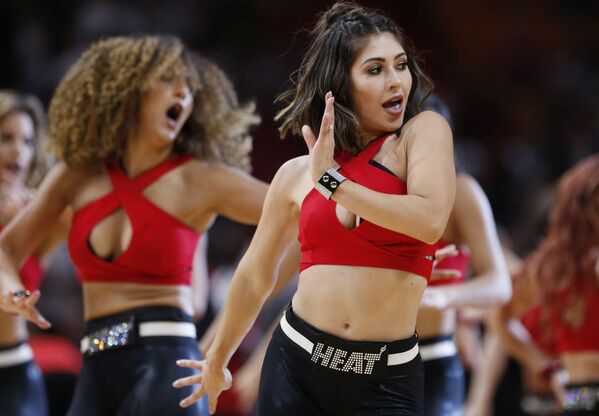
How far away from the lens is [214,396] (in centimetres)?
370

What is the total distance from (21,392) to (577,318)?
8.74ft

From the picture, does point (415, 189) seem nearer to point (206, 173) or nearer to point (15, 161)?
point (206, 173)

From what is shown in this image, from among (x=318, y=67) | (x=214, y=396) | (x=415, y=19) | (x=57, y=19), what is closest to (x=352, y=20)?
(x=318, y=67)

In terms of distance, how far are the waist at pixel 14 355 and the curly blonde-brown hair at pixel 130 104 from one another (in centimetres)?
95

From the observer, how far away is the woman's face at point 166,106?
430cm

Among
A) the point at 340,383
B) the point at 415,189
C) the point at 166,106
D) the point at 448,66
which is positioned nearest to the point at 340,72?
the point at 415,189

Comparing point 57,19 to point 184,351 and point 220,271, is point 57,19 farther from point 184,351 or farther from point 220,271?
point 184,351

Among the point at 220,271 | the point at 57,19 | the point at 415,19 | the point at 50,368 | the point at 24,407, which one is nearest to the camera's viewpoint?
the point at 24,407

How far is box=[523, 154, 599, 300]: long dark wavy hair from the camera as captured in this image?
17.1ft

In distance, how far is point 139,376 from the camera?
3914 millimetres

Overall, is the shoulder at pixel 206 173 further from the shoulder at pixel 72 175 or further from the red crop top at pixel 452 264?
the red crop top at pixel 452 264

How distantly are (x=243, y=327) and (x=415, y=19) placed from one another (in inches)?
387

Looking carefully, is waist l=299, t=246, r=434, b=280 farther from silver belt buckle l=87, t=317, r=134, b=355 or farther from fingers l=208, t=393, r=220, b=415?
silver belt buckle l=87, t=317, r=134, b=355

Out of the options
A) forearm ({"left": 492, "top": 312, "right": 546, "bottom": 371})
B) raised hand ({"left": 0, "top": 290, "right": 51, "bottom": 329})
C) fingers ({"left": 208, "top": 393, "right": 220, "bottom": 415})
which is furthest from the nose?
forearm ({"left": 492, "top": 312, "right": 546, "bottom": 371})
